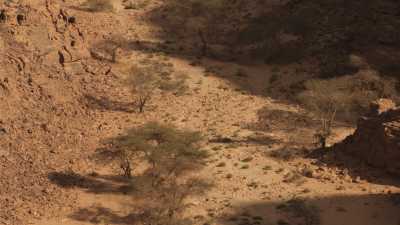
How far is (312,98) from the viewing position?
27.2 m

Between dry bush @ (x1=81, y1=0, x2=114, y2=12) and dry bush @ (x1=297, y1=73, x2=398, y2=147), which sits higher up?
dry bush @ (x1=81, y1=0, x2=114, y2=12)

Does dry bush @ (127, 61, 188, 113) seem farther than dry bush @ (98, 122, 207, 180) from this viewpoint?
Yes

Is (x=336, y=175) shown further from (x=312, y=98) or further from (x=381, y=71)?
(x=381, y=71)

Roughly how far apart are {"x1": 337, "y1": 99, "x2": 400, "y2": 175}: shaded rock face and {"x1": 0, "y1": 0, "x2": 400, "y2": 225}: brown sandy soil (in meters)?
0.49

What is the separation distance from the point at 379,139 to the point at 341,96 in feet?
13.1

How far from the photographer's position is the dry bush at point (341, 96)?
26152 mm

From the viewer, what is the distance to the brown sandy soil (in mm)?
20562

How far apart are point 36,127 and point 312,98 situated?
11671mm

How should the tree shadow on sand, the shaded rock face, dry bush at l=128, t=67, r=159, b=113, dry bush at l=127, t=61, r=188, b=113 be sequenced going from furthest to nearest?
1. dry bush at l=127, t=61, r=188, b=113
2. dry bush at l=128, t=67, r=159, b=113
3. the shaded rock face
4. the tree shadow on sand

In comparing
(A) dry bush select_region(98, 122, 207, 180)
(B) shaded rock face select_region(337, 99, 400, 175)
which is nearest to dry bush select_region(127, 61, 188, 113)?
(A) dry bush select_region(98, 122, 207, 180)

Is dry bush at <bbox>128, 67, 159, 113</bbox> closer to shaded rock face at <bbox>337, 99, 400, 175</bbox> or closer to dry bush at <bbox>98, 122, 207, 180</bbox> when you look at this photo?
dry bush at <bbox>98, 122, 207, 180</bbox>

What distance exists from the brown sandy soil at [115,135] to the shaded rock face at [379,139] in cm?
49

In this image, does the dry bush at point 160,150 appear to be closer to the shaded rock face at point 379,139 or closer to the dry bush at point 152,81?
the dry bush at point 152,81

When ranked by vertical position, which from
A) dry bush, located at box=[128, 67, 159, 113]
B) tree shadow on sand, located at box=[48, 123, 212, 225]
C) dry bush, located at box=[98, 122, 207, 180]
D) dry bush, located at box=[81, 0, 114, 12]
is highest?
dry bush, located at box=[81, 0, 114, 12]
